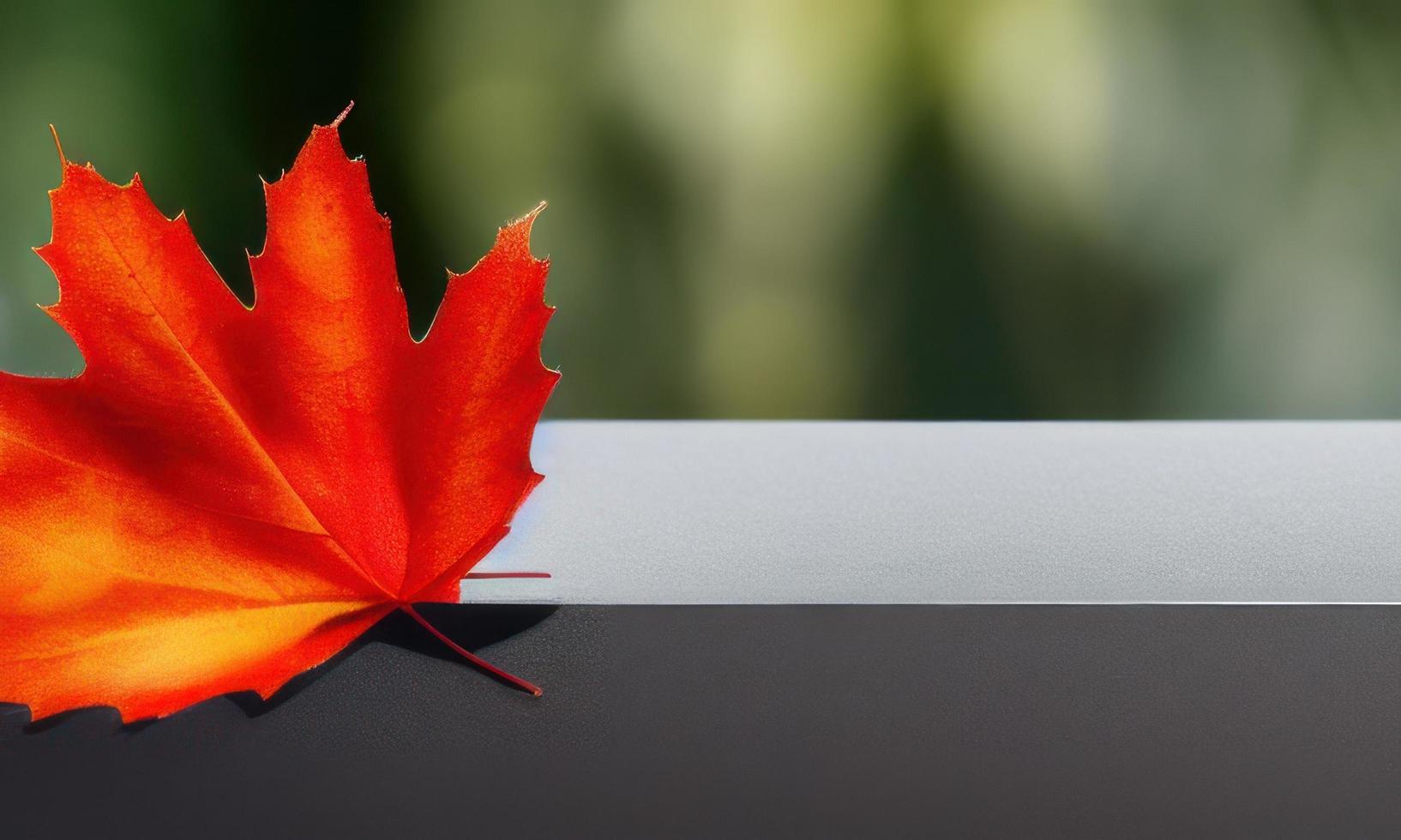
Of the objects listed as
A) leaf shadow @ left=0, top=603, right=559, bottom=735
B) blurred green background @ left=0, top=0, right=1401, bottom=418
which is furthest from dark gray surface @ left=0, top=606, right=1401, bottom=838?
blurred green background @ left=0, top=0, right=1401, bottom=418

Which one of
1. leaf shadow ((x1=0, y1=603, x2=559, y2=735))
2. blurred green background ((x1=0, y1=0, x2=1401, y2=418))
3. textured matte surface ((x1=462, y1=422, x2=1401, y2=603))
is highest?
blurred green background ((x1=0, y1=0, x2=1401, y2=418))

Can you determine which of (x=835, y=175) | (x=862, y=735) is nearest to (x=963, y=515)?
(x=862, y=735)

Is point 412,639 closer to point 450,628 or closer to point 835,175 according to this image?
point 450,628

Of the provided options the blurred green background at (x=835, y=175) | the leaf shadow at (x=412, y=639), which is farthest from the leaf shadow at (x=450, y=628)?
the blurred green background at (x=835, y=175)

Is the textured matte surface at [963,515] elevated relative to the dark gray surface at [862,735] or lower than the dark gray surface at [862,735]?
elevated

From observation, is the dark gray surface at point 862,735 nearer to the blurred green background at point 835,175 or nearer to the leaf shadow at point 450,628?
the leaf shadow at point 450,628

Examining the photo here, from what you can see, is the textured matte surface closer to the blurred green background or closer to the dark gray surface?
the dark gray surface
